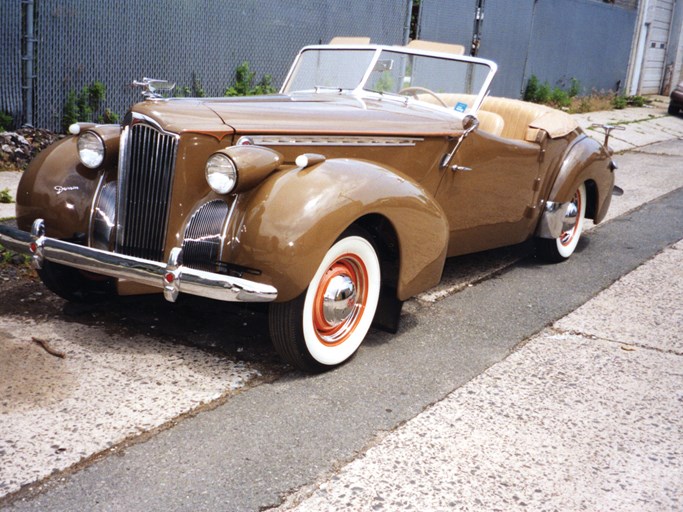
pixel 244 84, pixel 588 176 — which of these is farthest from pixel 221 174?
pixel 244 84

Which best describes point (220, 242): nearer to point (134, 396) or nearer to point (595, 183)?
point (134, 396)

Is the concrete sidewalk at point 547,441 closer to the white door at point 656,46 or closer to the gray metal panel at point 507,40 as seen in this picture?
the gray metal panel at point 507,40

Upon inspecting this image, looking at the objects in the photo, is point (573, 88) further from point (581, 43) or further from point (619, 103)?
point (619, 103)

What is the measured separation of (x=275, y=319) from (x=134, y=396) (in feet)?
2.29

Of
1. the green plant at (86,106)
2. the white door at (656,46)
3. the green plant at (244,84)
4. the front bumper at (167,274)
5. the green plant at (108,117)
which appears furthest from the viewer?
the white door at (656,46)

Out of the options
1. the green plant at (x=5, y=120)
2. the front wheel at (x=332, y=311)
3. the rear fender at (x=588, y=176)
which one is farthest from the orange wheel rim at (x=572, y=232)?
the green plant at (x=5, y=120)

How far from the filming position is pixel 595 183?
6.20 m

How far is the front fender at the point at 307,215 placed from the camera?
339 centimetres

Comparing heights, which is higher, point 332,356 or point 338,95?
point 338,95

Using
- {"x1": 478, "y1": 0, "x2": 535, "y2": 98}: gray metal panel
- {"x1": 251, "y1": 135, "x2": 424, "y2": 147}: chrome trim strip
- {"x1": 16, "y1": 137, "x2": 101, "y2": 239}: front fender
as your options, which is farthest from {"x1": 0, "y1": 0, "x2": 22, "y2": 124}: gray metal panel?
{"x1": 478, "y1": 0, "x2": 535, "y2": 98}: gray metal panel

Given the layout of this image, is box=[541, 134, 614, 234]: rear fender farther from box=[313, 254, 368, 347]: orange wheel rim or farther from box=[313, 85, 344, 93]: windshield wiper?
box=[313, 254, 368, 347]: orange wheel rim

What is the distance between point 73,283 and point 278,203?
1.45m

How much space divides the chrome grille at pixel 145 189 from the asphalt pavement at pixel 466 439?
872 millimetres

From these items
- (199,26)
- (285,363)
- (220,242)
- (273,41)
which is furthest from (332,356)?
(273,41)
